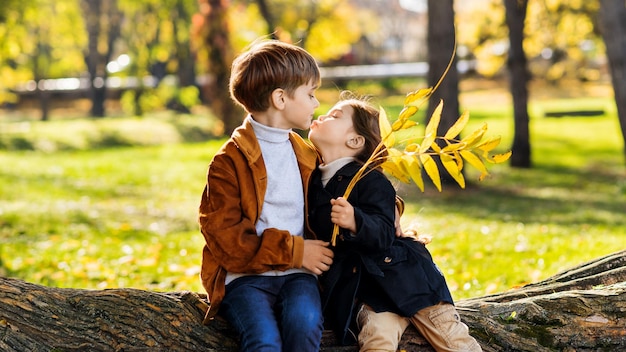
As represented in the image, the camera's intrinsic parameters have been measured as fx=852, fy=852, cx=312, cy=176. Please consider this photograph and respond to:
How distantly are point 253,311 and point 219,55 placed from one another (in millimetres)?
19523

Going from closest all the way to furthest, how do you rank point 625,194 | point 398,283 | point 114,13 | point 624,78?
point 398,283, point 624,78, point 625,194, point 114,13

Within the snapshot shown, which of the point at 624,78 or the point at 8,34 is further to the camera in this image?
the point at 8,34

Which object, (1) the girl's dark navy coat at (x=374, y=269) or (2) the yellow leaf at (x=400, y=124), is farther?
(1) the girl's dark navy coat at (x=374, y=269)

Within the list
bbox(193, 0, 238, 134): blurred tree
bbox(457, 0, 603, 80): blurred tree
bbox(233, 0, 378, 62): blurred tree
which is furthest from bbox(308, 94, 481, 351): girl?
bbox(233, 0, 378, 62): blurred tree

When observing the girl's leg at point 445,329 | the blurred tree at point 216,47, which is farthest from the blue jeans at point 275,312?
the blurred tree at point 216,47

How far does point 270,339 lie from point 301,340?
0.11 m

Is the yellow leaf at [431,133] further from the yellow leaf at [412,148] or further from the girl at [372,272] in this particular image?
the girl at [372,272]

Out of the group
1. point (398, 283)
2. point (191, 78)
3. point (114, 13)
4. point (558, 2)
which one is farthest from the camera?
point (114, 13)

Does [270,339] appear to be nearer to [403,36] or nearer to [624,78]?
[624,78]

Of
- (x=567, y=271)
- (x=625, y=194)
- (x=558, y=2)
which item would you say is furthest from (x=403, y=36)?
(x=567, y=271)

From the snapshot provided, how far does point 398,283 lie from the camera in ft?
10.5

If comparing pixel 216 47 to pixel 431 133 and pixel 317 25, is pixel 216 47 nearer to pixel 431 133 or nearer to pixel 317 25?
pixel 317 25

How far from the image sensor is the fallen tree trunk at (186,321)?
3047mm

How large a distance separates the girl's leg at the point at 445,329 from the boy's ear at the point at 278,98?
0.96 m
